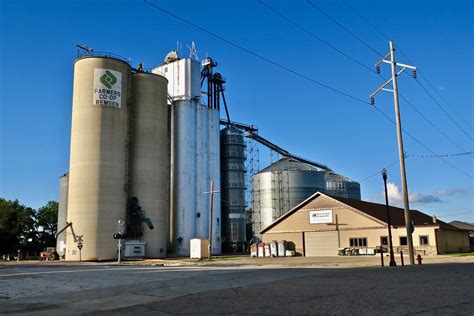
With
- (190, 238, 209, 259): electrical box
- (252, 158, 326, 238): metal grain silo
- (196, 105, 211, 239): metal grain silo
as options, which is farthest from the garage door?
(196, 105, 211, 239): metal grain silo

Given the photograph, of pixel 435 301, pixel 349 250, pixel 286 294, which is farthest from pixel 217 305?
pixel 349 250

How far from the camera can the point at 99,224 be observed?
181 ft

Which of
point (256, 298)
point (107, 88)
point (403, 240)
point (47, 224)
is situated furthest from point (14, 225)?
point (256, 298)

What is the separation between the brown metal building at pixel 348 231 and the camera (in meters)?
50.6

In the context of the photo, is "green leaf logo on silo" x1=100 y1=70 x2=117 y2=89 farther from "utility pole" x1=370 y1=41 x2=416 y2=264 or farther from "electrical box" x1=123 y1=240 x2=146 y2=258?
"utility pole" x1=370 y1=41 x2=416 y2=264

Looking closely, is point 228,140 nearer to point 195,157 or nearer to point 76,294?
point 195,157

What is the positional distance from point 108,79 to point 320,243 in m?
33.0

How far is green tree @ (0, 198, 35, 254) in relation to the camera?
83.9 m

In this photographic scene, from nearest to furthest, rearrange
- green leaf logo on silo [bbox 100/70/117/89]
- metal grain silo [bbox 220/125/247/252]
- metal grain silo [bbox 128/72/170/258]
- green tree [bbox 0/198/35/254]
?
green leaf logo on silo [bbox 100/70/117/89]
metal grain silo [bbox 128/72/170/258]
metal grain silo [bbox 220/125/247/252]
green tree [bbox 0/198/35/254]

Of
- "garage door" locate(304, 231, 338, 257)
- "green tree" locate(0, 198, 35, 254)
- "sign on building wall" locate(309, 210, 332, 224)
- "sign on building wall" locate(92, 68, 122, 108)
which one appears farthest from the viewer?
"green tree" locate(0, 198, 35, 254)

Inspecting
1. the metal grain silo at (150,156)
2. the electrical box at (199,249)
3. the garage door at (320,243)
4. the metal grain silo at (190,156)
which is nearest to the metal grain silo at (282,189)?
the metal grain silo at (190,156)

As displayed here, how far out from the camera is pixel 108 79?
5891 centimetres

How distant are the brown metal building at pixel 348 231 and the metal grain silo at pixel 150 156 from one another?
558 inches

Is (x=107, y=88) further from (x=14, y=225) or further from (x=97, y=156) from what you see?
(x=14, y=225)
